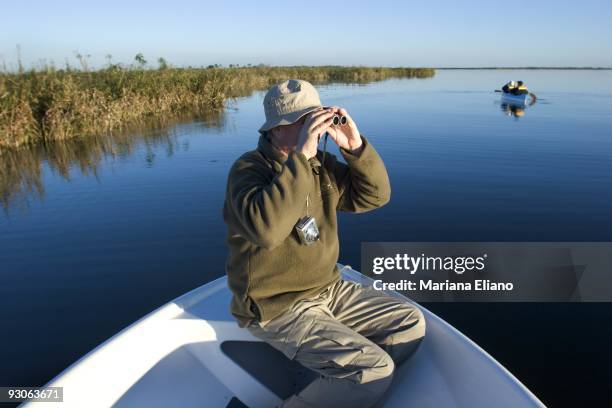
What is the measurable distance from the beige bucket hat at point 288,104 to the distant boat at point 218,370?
44.1 inches

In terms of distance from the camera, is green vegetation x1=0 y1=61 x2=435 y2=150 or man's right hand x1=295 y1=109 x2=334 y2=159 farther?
green vegetation x1=0 y1=61 x2=435 y2=150

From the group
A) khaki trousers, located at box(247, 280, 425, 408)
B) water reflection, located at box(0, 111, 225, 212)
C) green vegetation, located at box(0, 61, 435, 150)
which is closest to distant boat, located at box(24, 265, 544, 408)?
khaki trousers, located at box(247, 280, 425, 408)

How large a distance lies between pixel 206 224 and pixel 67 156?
207 inches

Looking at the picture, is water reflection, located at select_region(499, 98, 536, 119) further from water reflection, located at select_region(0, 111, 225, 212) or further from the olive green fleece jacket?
the olive green fleece jacket

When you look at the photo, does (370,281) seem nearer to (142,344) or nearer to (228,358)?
(228,358)

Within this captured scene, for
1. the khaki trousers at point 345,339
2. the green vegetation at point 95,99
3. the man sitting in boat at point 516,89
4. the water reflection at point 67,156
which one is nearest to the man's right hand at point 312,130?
the khaki trousers at point 345,339

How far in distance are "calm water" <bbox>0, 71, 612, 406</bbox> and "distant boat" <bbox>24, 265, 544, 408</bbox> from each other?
4.35 ft

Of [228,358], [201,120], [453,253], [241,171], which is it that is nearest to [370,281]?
[228,358]

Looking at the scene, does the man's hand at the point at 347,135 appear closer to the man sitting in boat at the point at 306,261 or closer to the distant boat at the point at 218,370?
the man sitting in boat at the point at 306,261

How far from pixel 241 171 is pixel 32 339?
2.80 m

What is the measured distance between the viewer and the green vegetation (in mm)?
9141

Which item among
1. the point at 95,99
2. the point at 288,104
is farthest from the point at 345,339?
the point at 95,99

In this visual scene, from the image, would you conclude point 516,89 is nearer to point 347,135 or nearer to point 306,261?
point 347,135

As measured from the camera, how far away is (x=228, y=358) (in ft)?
7.05
